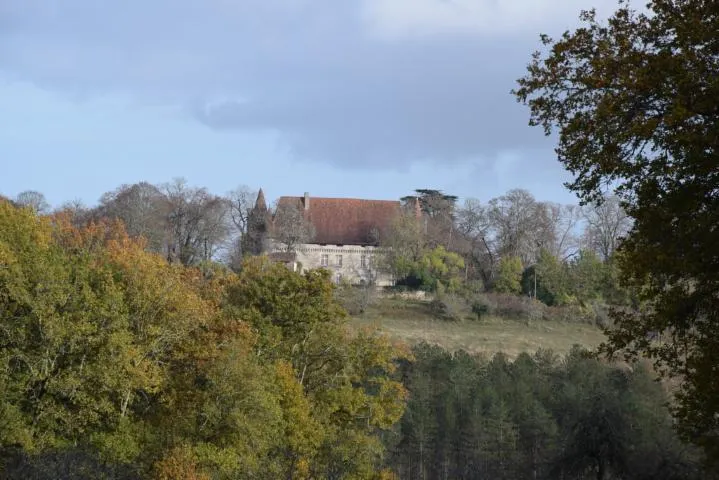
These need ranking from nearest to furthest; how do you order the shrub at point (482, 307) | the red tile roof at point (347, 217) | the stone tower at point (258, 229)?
the shrub at point (482, 307) < the stone tower at point (258, 229) < the red tile roof at point (347, 217)

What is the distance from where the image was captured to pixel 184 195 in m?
86.4

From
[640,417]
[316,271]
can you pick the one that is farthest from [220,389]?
[640,417]

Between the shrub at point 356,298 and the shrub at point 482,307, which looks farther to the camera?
the shrub at point 482,307

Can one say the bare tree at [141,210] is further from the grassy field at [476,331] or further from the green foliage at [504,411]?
the green foliage at [504,411]

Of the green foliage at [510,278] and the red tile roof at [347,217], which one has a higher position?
the red tile roof at [347,217]

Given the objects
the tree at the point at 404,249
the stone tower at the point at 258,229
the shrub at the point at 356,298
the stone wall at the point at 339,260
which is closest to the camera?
the shrub at the point at 356,298

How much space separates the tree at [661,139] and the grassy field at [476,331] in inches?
1953

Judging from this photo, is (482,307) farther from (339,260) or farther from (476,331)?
(339,260)

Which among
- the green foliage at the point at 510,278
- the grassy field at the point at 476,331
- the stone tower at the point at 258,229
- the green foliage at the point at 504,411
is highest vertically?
the stone tower at the point at 258,229

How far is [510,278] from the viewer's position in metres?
79.2

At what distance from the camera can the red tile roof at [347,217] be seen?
96.5m

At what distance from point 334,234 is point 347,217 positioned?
3.13 meters

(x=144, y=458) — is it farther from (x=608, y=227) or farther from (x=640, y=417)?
(x=608, y=227)

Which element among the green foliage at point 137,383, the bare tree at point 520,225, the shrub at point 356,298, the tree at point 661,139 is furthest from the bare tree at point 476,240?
the tree at point 661,139
